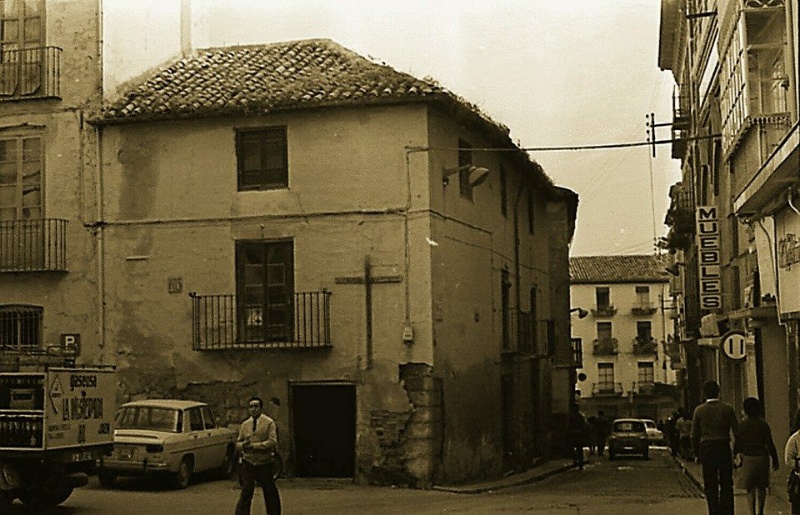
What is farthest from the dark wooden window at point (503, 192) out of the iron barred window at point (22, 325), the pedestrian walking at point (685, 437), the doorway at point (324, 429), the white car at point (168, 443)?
the iron barred window at point (22, 325)

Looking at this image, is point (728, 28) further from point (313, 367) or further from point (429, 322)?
point (313, 367)

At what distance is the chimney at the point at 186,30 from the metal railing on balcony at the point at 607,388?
5674 centimetres

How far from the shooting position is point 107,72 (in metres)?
25.0

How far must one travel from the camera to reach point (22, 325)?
24891 millimetres

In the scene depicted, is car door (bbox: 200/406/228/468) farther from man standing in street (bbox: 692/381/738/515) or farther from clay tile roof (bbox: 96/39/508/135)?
man standing in street (bbox: 692/381/738/515)

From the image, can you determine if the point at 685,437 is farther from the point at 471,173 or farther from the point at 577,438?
the point at 471,173

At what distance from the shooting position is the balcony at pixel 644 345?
3155 inches

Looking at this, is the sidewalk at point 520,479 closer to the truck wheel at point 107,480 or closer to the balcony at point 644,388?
the truck wheel at point 107,480

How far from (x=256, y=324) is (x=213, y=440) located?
2.45 meters

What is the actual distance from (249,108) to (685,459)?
1971 centimetres

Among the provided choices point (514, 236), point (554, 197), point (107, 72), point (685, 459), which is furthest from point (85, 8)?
point (685, 459)

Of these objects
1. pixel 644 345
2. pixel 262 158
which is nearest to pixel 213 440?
pixel 262 158

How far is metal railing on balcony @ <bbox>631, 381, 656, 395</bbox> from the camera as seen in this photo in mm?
79688

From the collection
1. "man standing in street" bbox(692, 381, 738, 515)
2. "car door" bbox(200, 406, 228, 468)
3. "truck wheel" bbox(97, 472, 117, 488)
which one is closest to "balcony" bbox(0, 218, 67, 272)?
"car door" bbox(200, 406, 228, 468)
